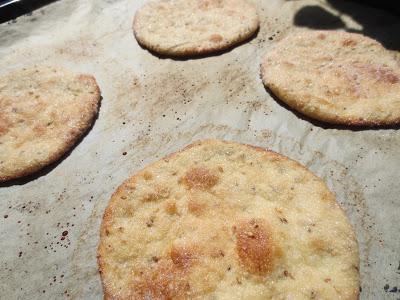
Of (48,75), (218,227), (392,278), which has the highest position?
(48,75)

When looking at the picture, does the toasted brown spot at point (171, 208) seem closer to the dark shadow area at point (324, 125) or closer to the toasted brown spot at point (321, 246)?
the toasted brown spot at point (321, 246)

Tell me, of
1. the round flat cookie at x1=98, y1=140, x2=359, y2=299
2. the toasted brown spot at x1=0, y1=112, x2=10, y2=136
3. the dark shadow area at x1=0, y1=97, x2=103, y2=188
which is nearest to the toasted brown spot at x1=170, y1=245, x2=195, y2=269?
the round flat cookie at x1=98, y1=140, x2=359, y2=299

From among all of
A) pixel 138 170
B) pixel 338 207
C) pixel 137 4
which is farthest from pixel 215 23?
pixel 338 207

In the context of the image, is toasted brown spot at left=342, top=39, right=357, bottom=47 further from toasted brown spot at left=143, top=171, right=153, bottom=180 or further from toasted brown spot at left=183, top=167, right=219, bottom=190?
toasted brown spot at left=143, top=171, right=153, bottom=180

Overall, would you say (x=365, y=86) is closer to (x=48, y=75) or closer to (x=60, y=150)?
(x=60, y=150)

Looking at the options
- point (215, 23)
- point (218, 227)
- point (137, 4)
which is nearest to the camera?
point (218, 227)

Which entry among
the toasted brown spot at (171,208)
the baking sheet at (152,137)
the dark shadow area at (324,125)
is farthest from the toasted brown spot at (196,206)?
the dark shadow area at (324,125)

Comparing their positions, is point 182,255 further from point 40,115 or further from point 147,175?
point 40,115
